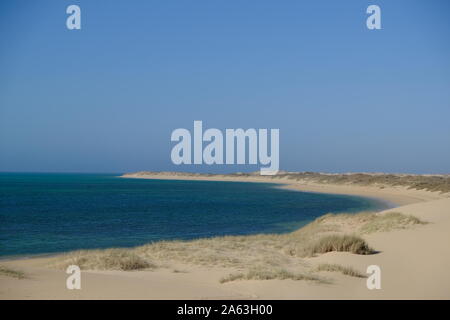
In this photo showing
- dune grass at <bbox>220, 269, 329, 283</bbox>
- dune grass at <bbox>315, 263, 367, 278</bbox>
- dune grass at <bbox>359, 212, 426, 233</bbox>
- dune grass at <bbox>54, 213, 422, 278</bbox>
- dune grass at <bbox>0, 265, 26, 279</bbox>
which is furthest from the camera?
dune grass at <bbox>359, 212, 426, 233</bbox>

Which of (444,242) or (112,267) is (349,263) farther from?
(112,267)

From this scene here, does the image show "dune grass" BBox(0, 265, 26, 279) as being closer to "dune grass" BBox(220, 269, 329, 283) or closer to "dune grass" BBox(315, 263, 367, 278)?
"dune grass" BBox(220, 269, 329, 283)

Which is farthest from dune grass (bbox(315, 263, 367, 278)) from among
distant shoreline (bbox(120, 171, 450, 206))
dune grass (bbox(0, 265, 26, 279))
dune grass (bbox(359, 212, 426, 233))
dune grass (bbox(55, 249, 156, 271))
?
distant shoreline (bbox(120, 171, 450, 206))

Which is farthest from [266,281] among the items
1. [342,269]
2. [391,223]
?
[391,223]

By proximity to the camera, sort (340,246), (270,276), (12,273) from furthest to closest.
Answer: (340,246) < (270,276) < (12,273)

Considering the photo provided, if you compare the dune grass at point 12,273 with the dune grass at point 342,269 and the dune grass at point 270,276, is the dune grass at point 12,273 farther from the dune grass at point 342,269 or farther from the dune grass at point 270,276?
the dune grass at point 342,269

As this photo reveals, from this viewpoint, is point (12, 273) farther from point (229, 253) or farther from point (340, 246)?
point (340, 246)

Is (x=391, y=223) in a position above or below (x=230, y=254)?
below

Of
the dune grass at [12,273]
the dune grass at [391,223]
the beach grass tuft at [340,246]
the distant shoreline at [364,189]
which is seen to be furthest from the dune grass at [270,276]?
the distant shoreline at [364,189]

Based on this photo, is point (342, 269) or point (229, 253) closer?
point (342, 269)

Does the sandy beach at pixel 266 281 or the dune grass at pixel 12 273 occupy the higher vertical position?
the dune grass at pixel 12 273

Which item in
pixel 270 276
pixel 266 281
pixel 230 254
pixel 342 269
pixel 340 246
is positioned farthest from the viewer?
pixel 230 254
